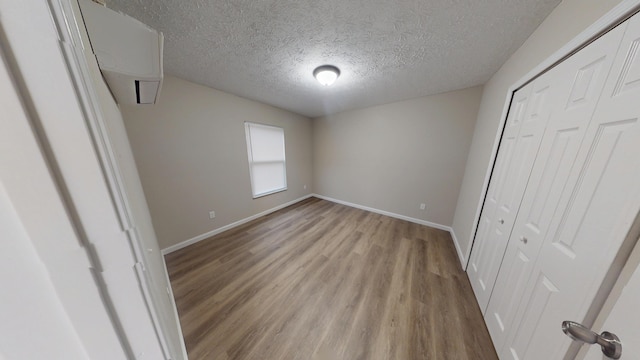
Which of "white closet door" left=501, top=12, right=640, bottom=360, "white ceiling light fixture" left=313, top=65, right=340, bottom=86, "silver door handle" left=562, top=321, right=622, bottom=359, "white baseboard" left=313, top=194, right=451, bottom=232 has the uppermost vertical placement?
"white ceiling light fixture" left=313, top=65, right=340, bottom=86

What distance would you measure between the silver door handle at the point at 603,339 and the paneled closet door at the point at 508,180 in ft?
2.72

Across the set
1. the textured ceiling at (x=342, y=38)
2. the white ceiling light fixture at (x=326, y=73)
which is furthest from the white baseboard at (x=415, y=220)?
the white ceiling light fixture at (x=326, y=73)

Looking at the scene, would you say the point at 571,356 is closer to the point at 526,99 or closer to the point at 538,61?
the point at 526,99

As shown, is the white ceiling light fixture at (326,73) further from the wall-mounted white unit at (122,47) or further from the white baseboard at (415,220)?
the white baseboard at (415,220)

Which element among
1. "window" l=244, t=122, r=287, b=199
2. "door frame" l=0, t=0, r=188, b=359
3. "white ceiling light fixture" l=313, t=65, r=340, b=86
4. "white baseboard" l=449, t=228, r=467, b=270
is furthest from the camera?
"window" l=244, t=122, r=287, b=199

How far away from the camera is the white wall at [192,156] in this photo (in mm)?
1960

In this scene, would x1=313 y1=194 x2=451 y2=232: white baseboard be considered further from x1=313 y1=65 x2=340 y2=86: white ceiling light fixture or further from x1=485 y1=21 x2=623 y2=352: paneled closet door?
x1=313 y1=65 x2=340 y2=86: white ceiling light fixture

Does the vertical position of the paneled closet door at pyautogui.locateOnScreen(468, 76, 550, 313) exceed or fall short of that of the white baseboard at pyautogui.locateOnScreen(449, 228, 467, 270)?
it exceeds it

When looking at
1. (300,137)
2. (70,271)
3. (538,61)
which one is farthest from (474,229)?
(300,137)

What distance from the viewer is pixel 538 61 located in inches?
47.2

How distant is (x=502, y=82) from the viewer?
1685 mm

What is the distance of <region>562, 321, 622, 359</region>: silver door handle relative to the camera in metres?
0.54

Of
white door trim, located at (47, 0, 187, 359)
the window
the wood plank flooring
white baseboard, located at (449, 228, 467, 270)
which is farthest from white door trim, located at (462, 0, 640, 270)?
the window

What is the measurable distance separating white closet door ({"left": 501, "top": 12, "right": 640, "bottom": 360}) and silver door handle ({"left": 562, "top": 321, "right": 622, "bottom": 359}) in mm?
162
